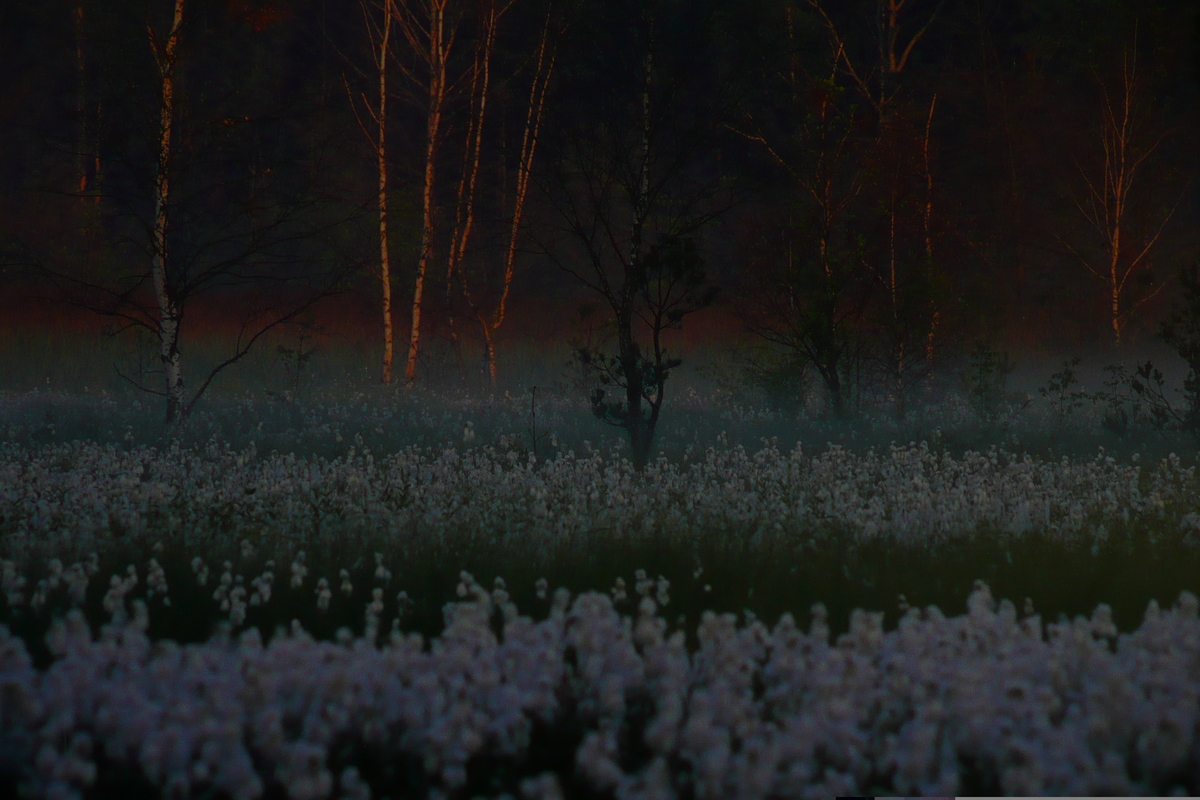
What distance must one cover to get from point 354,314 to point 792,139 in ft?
50.9

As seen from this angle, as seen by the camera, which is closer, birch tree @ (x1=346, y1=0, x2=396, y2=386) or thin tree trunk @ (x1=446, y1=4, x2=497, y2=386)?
birch tree @ (x1=346, y1=0, x2=396, y2=386)

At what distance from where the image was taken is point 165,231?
38.9 ft

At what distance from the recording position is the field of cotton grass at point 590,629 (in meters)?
3.20

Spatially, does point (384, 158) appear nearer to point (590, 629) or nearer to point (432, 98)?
point (432, 98)

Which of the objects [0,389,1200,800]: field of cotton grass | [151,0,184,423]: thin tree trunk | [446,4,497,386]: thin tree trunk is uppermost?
[446,4,497,386]: thin tree trunk

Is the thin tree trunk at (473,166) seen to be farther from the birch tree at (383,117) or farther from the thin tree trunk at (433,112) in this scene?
the birch tree at (383,117)

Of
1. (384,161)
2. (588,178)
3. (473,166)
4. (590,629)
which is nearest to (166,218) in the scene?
(588,178)

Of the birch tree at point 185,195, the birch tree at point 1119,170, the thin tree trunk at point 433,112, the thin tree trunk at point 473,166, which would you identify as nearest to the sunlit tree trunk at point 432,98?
the thin tree trunk at point 433,112

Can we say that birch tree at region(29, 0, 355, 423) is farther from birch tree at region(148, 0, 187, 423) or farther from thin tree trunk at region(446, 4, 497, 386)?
thin tree trunk at region(446, 4, 497, 386)

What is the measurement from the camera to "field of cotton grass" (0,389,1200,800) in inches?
126

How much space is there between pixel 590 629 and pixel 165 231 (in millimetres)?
10405

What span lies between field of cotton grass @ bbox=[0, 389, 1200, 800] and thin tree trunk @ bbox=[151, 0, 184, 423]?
9.89 ft

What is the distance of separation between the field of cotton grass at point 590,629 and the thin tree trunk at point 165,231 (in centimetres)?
302

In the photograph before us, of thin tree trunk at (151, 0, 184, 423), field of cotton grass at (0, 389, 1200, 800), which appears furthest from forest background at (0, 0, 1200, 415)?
field of cotton grass at (0, 389, 1200, 800)
